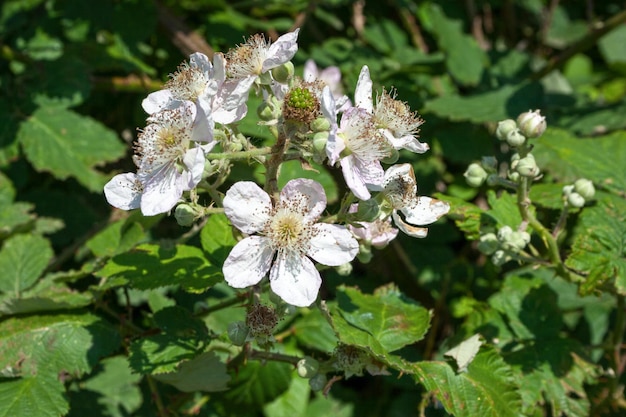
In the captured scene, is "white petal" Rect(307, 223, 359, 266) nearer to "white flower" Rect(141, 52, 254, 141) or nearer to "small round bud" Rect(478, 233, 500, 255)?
"white flower" Rect(141, 52, 254, 141)

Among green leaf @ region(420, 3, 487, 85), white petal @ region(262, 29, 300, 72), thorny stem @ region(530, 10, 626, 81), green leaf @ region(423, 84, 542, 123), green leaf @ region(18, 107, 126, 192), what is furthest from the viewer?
thorny stem @ region(530, 10, 626, 81)

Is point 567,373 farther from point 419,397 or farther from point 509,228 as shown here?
point 419,397

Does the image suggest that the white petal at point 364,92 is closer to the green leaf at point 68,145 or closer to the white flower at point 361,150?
the white flower at point 361,150

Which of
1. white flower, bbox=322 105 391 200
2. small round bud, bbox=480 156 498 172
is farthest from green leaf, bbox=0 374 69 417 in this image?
small round bud, bbox=480 156 498 172

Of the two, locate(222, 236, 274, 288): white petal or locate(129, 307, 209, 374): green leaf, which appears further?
locate(129, 307, 209, 374): green leaf

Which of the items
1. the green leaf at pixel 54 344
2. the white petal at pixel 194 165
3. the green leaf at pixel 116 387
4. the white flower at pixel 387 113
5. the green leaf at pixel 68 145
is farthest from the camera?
A: the green leaf at pixel 68 145

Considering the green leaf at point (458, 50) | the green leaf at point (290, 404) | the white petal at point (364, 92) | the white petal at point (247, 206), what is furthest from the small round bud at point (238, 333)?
the green leaf at point (458, 50)

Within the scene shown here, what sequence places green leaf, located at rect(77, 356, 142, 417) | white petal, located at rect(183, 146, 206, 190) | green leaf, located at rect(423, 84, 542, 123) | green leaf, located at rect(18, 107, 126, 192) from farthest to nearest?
green leaf, located at rect(423, 84, 542, 123), green leaf, located at rect(18, 107, 126, 192), green leaf, located at rect(77, 356, 142, 417), white petal, located at rect(183, 146, 206, 190)
